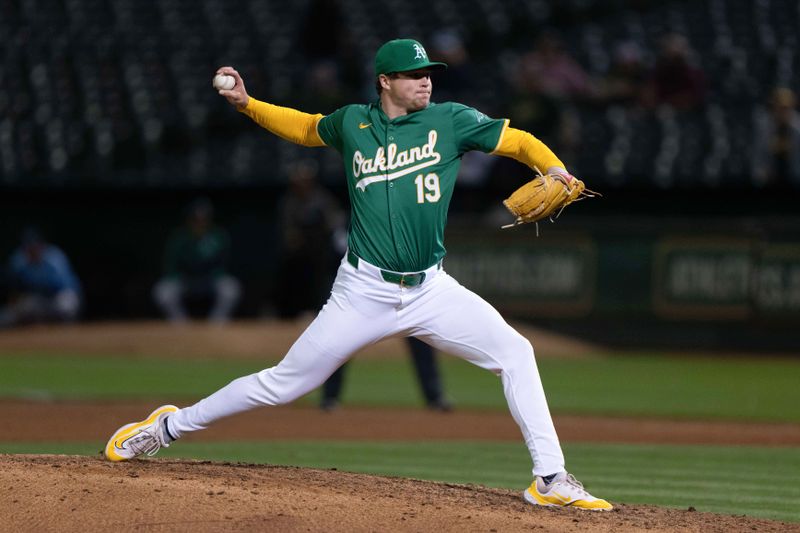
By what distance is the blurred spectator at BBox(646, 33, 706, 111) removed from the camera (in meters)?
16.7

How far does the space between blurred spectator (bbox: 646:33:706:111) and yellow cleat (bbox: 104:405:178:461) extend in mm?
12060

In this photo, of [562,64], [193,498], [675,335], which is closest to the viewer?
[193,498]

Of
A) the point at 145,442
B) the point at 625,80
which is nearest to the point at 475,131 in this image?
the point at 145,442

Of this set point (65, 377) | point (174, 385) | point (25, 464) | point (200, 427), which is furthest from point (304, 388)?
point (65, 377)

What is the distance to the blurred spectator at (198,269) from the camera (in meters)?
17.0

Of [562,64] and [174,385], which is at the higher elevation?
[562,64]

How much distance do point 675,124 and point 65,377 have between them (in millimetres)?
7978

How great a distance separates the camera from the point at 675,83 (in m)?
16.8

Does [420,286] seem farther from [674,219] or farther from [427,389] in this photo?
[674,219]

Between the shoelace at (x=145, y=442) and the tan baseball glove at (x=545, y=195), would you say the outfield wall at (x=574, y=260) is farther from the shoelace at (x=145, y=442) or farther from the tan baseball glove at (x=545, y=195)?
the tan baseball glove at (x=545, y=195)

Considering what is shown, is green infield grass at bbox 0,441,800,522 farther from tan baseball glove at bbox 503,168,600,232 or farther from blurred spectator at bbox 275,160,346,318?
blurred spectator at bbox 275,160,346,318

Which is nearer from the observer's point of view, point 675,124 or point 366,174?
point 366,174

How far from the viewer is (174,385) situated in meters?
13.1

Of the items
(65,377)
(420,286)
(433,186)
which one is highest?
(433,186)
